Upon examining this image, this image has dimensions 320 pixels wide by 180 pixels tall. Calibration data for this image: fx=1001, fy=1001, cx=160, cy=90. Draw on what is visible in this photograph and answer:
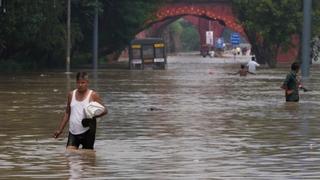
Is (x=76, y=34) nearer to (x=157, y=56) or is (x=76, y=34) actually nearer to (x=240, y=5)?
(x=157, y=56)

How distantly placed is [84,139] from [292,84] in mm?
14776

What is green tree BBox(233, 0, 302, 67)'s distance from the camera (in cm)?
8275

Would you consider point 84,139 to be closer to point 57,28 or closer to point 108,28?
point 57,28

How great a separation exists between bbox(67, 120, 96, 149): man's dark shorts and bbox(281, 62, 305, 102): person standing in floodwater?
13886 mm

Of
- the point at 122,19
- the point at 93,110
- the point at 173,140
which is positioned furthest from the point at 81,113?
the point at 122,19

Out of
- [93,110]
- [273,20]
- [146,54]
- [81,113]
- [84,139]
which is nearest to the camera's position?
[93,110]

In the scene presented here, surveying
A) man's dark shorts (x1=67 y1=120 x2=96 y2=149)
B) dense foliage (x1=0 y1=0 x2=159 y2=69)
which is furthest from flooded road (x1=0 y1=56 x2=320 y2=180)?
dense foliage (x1=0 y1=0 x2=159 y2=69)

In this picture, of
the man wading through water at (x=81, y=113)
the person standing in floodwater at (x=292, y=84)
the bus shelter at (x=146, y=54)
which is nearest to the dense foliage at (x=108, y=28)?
the bus shelter at (x=146, y=54)

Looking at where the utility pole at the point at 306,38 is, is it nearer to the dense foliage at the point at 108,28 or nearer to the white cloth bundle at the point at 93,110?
the dense foliage at the point at 108,28

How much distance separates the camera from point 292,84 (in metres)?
30.0

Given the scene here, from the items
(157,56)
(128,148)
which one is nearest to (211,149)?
(128,148)

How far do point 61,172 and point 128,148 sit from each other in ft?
11.7

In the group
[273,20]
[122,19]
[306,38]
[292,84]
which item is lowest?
[292,84]

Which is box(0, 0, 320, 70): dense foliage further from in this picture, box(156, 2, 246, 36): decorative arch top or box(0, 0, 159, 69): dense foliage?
box(156, 2, 246, 36): decorative arch top
